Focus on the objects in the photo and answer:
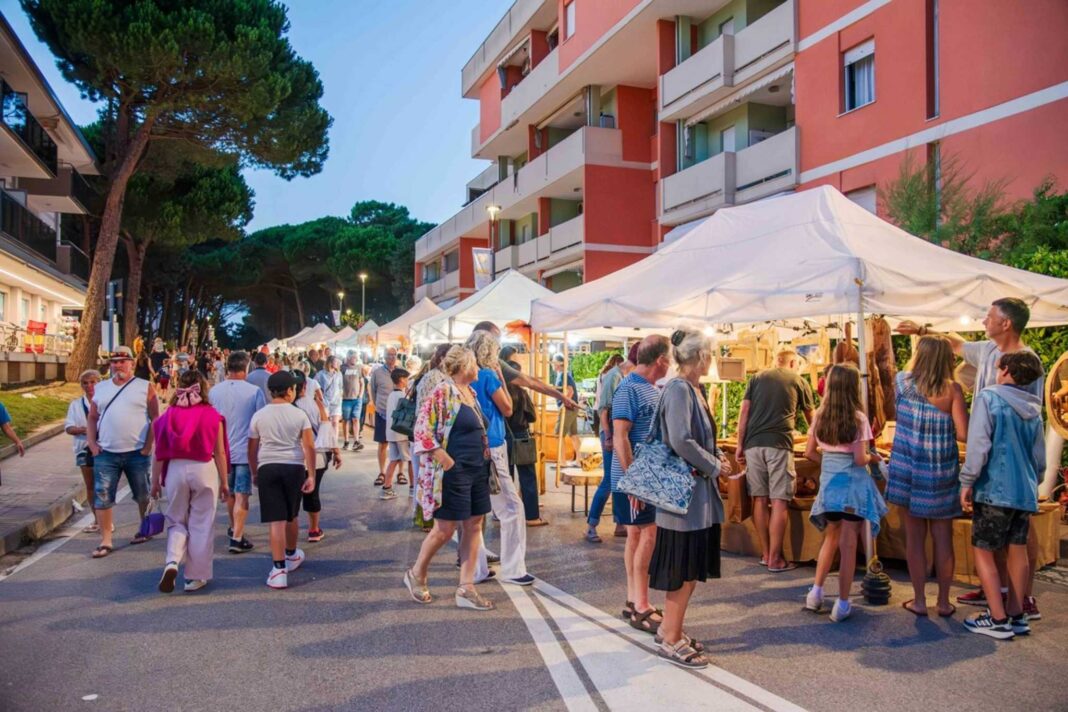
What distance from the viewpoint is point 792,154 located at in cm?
1920

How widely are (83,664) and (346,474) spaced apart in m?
8.57

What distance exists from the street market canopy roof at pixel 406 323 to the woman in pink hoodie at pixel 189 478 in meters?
12.0

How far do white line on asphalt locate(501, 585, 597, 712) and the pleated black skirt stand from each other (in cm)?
68

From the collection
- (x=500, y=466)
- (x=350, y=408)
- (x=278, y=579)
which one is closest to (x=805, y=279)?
(x=500, y=466)

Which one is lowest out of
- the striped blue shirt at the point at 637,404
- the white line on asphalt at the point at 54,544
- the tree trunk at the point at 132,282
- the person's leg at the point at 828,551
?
the white line on asphalt at the point at 54,544

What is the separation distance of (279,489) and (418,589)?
141 centimetres

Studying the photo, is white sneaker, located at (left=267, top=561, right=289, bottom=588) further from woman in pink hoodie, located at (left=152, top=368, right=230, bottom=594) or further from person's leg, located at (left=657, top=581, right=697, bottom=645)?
person's leg, located at (left=657, top=581, right=697, bottom=645)

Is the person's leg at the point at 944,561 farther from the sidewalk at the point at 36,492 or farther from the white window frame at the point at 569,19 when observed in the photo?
the white window frame at the point at 569,19

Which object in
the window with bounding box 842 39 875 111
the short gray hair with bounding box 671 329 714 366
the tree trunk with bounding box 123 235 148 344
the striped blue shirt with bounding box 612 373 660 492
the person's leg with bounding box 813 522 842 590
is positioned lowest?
the person's leg with bounding box 813 522 842 590

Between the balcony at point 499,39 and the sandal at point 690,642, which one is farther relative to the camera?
the balcony at point 499,39

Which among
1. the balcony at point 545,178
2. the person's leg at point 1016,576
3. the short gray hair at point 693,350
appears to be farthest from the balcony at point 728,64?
the short gray hair at point 693,350

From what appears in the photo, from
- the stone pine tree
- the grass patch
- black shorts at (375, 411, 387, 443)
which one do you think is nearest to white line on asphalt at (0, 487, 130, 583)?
black shorts at (375, 411, 387, 443)

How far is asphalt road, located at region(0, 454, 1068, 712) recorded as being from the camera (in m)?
4.30

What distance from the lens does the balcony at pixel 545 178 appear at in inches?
1088
